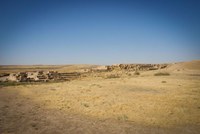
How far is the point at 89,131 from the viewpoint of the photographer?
8.70m

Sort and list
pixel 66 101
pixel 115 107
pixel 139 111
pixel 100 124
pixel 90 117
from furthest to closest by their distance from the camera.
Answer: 1. pixel 66 101
2. pixel 115 107
3. pixel 139 111
4. pixel 90 117
5. pixel 100 124

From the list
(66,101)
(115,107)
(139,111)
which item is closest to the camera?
(139,111)

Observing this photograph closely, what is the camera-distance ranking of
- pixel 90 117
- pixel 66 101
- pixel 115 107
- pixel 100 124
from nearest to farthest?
1. pixel 100 124
2. pixel 90 117
3. pixel 115 107
4. pixel 66 101

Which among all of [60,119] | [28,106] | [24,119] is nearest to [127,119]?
[60,119]

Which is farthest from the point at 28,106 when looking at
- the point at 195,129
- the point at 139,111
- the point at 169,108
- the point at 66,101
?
the point at 195,129

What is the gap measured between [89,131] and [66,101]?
6787 millimetres

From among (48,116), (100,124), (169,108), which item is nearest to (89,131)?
(100,124)

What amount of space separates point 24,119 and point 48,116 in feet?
4.02

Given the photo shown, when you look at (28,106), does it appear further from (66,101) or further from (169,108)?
(169,108)

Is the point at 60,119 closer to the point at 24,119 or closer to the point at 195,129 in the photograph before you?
the point at 24,119

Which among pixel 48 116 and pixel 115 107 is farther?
pixel 115 107

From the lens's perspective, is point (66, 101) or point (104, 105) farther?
point (66, 101)

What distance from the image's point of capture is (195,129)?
29.8 feet

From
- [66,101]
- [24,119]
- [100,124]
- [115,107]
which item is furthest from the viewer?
[66,101]
